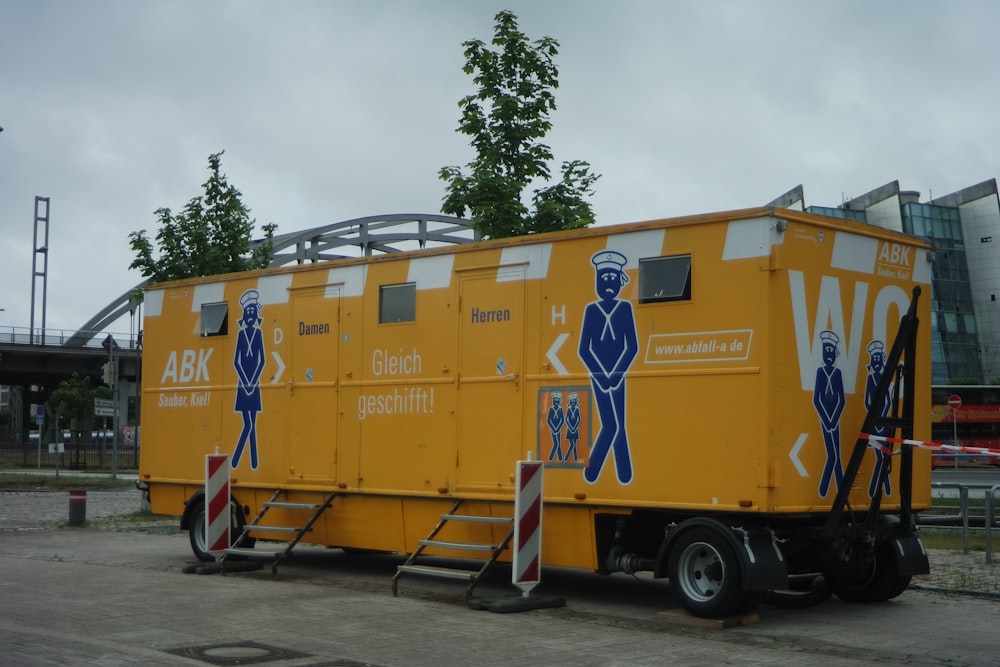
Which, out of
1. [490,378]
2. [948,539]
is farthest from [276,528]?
[948,539]

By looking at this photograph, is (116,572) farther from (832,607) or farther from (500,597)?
(832,607)

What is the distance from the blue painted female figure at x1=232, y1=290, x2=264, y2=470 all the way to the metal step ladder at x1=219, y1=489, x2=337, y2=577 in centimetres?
68

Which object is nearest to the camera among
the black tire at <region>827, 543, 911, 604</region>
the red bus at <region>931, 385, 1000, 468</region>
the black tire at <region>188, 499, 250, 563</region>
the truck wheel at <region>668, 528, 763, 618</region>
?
the truck wheel at <region>668, 528, 763, 618</region>

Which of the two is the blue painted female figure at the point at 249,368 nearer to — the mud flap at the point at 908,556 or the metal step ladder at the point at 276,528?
the metal step ladder at the point at 276,528

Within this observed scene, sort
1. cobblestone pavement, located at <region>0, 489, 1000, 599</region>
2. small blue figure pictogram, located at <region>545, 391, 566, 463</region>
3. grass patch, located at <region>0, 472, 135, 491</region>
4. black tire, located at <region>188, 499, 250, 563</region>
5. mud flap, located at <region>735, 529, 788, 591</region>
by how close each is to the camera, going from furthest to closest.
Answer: grass patch, located at <region>0, 472, 135, 491</region> → black tire, located at <region>188, 499, 250, 563</region> → cobblestone pavement, located at <region>0, 489, 1000, 599</region> → small blue figure pictogram, located at <region>545, 391, 566, 463</region> → mud flap, located at <region>735, 529, 788, 591</region>

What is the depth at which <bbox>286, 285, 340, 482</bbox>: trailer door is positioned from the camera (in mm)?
13938

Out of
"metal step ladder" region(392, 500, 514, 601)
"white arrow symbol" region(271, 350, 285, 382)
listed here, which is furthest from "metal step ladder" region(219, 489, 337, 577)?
"metal step ladder" region(392, 500, 514, 601)

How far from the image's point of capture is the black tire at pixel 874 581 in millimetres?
11305

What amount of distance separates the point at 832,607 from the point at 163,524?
1453cm

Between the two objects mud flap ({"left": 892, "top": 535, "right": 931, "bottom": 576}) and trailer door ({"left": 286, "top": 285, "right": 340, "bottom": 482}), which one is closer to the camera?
mud flap ({"left": 892, "top": 535, "right": 931, "bottom": 576})

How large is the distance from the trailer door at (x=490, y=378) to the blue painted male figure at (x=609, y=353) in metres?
0.88

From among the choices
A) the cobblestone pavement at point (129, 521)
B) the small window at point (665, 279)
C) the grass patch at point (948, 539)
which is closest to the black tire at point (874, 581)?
the cobblestone pavement at point (129, 521)

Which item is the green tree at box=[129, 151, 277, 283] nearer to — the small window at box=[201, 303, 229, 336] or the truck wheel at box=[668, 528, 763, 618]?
the small window at box=[201, 303, 229, 336]

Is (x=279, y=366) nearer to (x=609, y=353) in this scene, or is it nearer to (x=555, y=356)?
(x=555, y=356)
